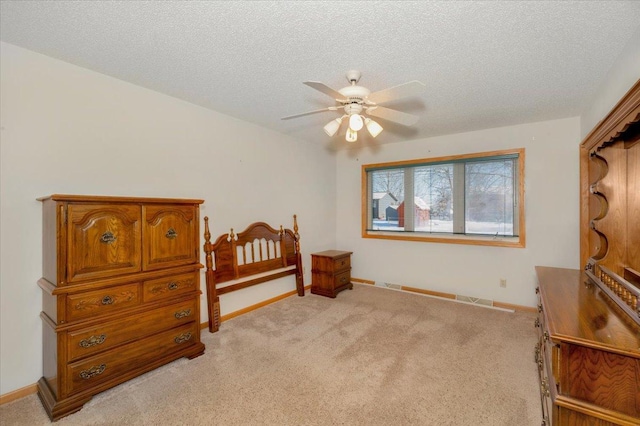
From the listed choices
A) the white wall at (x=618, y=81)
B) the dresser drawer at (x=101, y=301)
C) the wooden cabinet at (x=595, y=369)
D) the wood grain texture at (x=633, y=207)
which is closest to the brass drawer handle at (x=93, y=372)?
the dresser drawer at (x=101, y=301)

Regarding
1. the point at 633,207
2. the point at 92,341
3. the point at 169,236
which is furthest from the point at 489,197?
the point at 92,341

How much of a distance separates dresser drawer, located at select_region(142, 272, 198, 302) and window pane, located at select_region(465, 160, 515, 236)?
144 inches

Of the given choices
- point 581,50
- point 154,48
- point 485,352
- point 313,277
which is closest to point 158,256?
point 154,48

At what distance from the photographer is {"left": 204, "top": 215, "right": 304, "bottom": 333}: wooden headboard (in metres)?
3.13

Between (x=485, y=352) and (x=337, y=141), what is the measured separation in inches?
132

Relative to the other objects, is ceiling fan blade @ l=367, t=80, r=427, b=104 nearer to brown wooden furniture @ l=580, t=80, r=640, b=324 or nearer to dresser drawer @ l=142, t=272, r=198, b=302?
brown wooden furniture @ l=580, t=80, r=640, b=324

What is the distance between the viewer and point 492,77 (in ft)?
7.70

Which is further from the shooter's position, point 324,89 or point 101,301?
point 101,301

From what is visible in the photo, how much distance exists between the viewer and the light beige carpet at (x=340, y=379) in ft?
5.95

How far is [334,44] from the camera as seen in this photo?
1.88 m

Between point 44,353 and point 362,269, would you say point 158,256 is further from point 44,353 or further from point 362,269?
point 362,269

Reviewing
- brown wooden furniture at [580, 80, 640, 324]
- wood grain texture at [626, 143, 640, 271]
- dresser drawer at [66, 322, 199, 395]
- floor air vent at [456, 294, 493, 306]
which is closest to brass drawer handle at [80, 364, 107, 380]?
dresser drawer at [66, 322, 199, 395]

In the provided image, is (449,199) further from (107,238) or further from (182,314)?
(107,238)

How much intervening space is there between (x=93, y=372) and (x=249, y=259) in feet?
6.21
